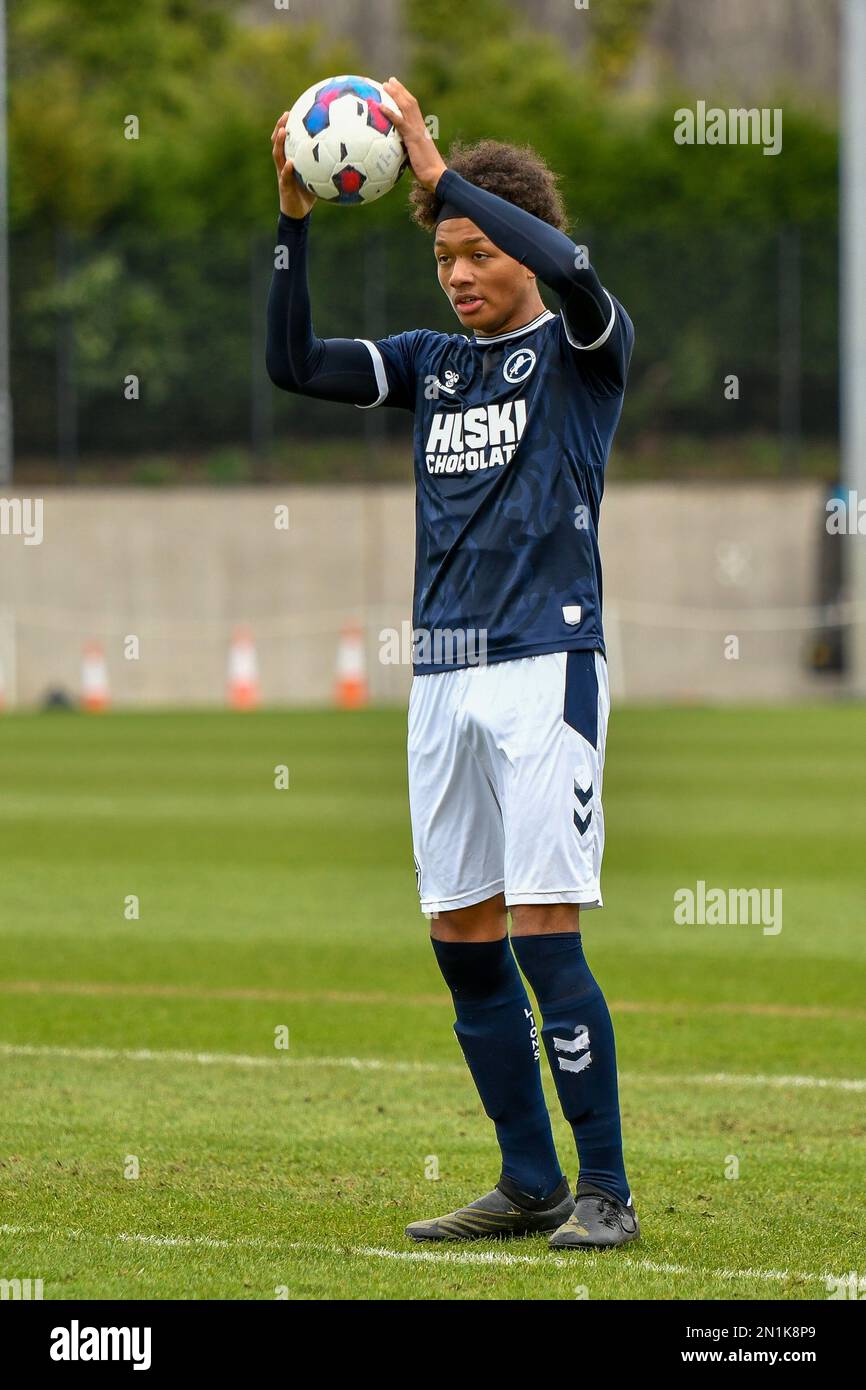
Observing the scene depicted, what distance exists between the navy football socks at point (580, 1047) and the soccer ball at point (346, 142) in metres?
1.87

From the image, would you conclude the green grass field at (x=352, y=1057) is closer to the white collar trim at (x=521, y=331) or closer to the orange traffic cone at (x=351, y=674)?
the white collar trim at (x=521, y=331)

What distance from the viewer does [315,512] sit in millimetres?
31344

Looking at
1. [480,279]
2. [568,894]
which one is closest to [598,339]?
[480,279]

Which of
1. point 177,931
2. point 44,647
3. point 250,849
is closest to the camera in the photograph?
point 177,931

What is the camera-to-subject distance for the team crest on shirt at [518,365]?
5.16 meters

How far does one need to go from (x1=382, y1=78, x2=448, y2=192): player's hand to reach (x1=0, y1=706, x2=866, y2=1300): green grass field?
2.48 metres

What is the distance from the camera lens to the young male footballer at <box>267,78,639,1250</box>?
16.4 feet

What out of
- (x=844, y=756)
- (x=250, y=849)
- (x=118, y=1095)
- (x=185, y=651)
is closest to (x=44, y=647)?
(x=185, y=651)

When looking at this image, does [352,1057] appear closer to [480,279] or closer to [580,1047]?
[580,1047]

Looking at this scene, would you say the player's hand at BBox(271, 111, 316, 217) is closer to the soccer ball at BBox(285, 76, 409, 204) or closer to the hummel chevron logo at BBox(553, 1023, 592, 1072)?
the soccer ball at BBox(285, 76, 409, 204)

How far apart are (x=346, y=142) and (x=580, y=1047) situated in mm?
2222

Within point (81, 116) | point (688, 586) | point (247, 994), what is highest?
point (81, 116)

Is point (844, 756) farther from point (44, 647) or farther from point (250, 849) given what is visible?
point (44, 647)

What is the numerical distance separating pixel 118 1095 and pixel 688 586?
81.4 ft
